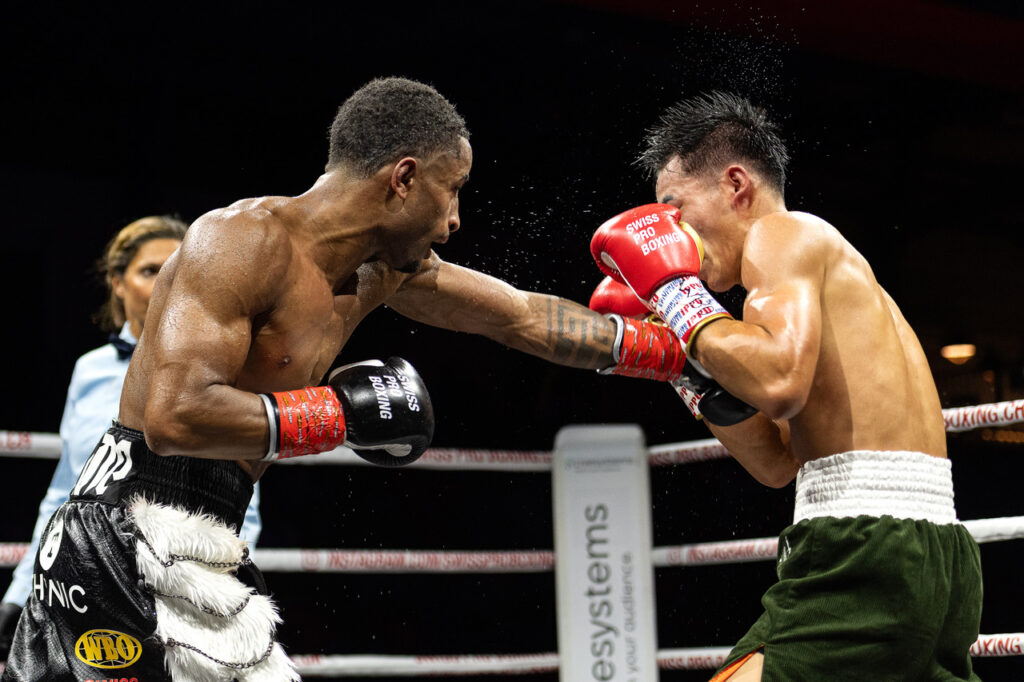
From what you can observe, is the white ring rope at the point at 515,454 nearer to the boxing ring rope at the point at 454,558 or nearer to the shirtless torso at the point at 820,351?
the boxing ring rope at the point at 454,558

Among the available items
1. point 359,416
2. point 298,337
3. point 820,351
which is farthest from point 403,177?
point 820,351

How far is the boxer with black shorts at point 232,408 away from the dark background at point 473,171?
1932 mm

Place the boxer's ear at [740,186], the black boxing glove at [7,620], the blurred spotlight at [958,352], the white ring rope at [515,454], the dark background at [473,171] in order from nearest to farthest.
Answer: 1. the boxer's ear at [740,186]
2. the white ring rope at [515,454]
3. the black boxing glove at [7,620]
4. the dark background at [473,171]
5. the blurred spotlight at [958,352]

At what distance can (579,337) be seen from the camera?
2.20 m

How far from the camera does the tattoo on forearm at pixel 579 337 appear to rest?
85.8 inches

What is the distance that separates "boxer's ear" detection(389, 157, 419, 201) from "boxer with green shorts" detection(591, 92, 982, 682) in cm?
43

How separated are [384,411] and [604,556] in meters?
1.49

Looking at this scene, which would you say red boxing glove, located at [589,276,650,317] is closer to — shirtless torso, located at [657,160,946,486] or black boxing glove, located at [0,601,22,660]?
shirtless torso, located at [657,160,946,486]

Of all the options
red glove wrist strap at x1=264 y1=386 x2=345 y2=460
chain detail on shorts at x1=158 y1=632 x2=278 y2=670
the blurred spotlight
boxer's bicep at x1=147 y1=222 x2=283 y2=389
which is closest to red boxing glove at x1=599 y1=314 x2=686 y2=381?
red glove wrist strap at x1=264 y1=386 x2=345 y2=460

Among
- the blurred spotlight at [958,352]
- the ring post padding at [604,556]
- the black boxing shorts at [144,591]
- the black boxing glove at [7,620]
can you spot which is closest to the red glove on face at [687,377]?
the black boxing shorts at [144,591]

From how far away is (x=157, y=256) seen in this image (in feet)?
9.24

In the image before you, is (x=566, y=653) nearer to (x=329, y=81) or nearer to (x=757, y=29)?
(x=757, y=29)

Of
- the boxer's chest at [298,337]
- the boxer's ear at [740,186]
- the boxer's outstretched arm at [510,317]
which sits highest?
the boxer's ear at [740,186]

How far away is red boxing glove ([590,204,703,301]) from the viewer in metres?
1.73
